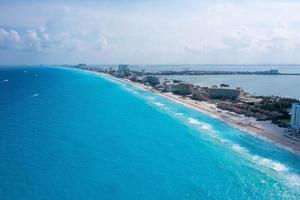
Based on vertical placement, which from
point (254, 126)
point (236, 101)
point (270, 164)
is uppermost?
point (236, 101)

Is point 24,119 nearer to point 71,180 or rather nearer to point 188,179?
point 71,180

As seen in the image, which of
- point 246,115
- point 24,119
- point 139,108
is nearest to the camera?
point 24,119

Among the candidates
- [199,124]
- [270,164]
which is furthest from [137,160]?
[199,124]

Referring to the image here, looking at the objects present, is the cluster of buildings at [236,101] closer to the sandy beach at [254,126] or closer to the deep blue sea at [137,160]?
the sandy beach at [254,126]

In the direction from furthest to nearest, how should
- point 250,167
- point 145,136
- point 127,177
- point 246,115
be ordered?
point 246,115, point 145,136, point 250,167, point 127,177

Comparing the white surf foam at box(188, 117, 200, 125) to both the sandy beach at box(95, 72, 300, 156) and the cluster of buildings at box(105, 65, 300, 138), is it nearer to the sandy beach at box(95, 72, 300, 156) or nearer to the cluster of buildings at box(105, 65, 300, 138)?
the sandy beach at box(95, 72, 300, 156)

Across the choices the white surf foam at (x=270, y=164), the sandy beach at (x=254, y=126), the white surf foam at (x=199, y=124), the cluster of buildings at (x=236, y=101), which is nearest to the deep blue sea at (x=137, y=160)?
the white surf foam at (x=199, y=124)

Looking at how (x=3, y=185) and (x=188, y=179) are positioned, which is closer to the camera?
(x=3, y=185)

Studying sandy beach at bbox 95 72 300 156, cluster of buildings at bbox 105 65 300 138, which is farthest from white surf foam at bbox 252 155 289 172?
cluster of buildings at bbox 105 65 300 138

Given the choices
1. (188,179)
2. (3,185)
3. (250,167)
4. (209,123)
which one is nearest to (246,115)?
(209,123)

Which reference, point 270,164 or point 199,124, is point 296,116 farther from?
point 270,164
